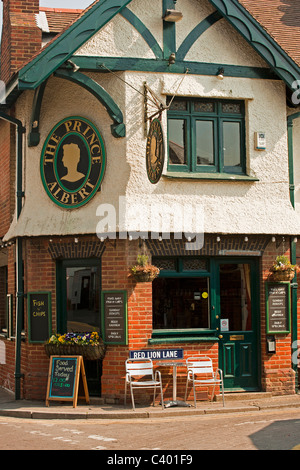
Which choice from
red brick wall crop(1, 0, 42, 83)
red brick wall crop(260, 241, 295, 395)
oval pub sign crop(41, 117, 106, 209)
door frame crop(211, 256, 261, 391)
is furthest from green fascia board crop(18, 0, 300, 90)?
door frame crop(211, 256, 261, 391)

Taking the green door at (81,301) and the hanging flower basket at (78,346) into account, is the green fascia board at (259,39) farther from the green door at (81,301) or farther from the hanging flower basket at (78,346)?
the hanging flower basket at (78,346)

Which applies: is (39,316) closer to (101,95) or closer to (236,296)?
(236,296)

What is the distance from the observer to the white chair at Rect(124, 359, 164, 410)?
38.7 ft

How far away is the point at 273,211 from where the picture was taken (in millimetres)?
13328

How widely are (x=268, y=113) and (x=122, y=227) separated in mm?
3750

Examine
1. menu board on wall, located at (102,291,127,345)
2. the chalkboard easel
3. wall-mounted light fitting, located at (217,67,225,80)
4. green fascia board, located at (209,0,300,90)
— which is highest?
green fascia board, located at (209,0,300,90)

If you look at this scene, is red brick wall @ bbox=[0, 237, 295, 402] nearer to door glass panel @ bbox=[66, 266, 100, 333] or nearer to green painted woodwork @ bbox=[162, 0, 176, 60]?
door glass panel @ bbox=[66, 266, 100, 333]

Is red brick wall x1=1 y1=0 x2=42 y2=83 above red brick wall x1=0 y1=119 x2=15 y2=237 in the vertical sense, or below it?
above

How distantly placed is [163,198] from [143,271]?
1471 mm

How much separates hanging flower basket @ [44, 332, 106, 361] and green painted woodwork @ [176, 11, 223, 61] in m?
5.45

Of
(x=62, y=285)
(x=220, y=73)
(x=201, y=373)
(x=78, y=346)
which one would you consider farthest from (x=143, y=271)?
(x=220, y=73)

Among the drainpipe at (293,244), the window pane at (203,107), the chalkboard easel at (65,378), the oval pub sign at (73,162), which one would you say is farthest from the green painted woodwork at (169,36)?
the chalkboard easel at (65,378)
